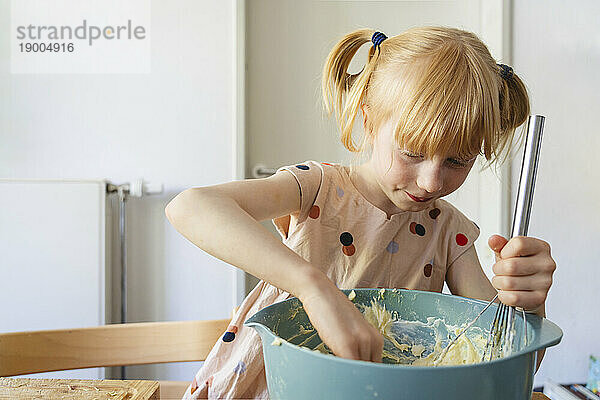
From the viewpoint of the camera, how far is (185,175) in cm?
188

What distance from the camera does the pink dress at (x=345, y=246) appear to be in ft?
2.57

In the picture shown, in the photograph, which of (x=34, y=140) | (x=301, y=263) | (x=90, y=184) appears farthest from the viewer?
(x=34, y=140)

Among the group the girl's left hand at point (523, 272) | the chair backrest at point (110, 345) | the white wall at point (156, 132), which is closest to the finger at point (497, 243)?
the girl's left hand at point (523, 272)

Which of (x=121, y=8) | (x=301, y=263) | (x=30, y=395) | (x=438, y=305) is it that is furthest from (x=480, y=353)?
(x=121, y=8)

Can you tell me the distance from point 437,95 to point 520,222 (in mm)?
200

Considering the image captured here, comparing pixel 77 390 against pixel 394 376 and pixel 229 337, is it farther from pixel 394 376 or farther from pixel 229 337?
pixel 394 376

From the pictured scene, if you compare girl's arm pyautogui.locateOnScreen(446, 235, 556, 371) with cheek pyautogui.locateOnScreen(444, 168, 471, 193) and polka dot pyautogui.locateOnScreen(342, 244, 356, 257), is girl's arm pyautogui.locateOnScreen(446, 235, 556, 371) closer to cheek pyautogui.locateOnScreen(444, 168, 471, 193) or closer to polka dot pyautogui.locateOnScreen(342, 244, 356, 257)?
cheek pyautogui.locateOnScreen(444, 168, 471, 193)

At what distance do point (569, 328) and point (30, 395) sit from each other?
1.79 metres

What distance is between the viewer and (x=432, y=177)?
67cm

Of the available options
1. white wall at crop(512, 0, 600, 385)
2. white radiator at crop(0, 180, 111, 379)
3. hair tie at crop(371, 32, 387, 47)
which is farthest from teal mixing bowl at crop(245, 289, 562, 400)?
white wall at crop(512, 0, 600, 385)

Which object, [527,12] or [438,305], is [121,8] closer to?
[527,12]

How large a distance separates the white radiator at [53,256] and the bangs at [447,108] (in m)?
1.29

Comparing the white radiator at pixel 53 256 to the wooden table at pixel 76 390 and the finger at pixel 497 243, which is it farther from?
the finger at pixel 497 243

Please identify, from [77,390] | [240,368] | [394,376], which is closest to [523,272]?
[394,376]
